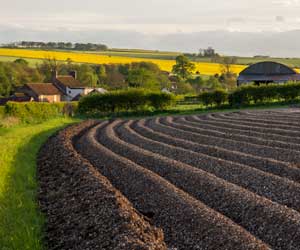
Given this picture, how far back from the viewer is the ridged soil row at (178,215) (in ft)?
32.0

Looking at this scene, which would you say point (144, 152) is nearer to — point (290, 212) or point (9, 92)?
point (290, 212)

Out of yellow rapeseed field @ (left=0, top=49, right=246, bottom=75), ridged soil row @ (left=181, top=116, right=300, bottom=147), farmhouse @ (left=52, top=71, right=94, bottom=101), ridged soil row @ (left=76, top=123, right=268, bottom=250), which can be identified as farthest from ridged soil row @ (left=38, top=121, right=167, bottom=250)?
yellow rapeseed field @ (left=0, top=49, right=246, bottom=75)

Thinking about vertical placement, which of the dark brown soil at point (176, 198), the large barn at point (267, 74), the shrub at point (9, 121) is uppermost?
the large barn at point (267, 74)

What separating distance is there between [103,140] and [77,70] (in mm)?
87438

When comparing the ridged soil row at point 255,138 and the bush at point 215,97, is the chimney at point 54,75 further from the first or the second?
the ridged soil row at point 255,138

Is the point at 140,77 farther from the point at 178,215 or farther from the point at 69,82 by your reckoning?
the point at 178,215

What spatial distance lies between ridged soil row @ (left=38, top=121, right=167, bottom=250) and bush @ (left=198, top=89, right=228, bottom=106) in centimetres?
4279

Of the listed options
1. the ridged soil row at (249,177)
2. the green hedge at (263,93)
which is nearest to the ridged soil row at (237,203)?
the ridged soil row at (249,177)

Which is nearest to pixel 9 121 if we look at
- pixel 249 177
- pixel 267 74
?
pixel 249 177

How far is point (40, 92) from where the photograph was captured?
83000 mm

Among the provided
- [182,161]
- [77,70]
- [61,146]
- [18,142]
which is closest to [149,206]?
[182,161]

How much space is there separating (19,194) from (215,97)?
47.2m

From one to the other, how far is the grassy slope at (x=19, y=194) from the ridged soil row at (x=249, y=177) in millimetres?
5382

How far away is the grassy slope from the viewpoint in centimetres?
1068
